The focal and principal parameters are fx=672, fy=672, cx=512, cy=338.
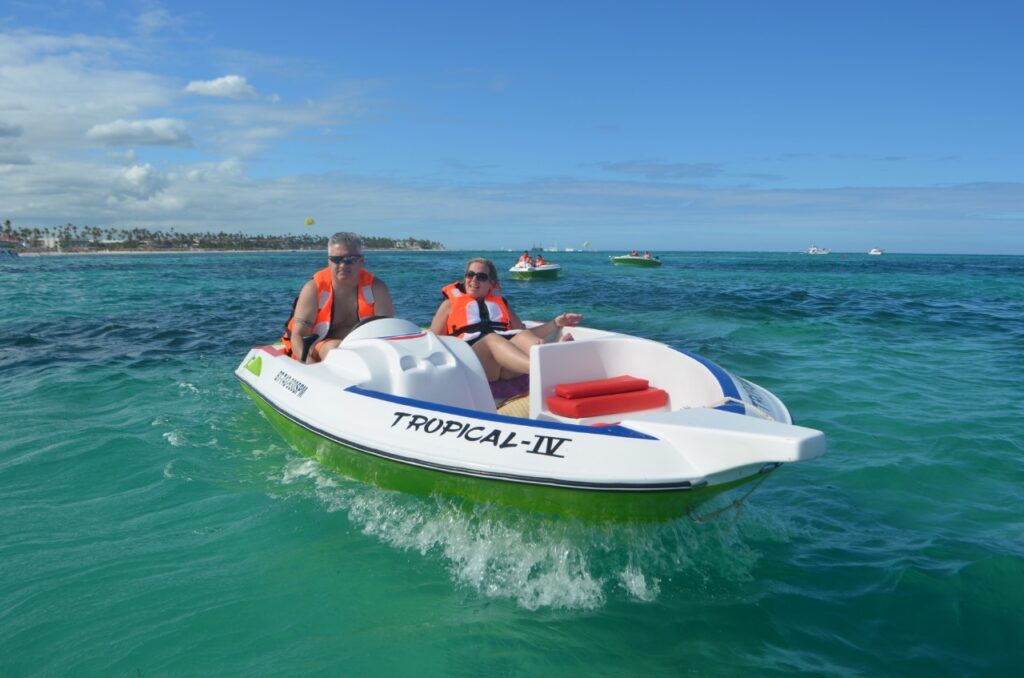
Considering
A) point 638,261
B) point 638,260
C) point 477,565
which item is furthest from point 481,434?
point 638,261

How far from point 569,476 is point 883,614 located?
182cm

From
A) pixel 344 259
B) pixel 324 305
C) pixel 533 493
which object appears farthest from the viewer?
pixel 324 305

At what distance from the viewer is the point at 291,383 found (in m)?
5.25

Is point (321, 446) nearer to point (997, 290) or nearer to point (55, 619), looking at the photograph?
point (55, 619)

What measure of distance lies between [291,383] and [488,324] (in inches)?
64.4

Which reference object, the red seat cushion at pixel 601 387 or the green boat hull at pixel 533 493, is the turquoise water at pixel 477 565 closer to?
the green boat hull at pixel 533 493

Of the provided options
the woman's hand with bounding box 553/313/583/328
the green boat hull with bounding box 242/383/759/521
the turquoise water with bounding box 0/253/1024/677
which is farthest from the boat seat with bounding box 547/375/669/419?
the green boat hull with bounding box 242/383/759/521

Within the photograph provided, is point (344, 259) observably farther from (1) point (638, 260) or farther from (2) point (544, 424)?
(1) point (638, 260)

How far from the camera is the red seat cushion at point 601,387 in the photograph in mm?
4799

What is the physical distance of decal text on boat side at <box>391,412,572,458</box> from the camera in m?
3.51

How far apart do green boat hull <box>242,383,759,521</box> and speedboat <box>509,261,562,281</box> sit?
2660cm

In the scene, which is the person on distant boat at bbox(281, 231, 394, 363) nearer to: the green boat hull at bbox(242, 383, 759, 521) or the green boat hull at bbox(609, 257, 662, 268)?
the green boat hull at bbox(242, 383, 759, 521)

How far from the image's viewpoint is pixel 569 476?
11.0ft

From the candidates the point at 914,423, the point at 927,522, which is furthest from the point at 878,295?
the point at 927,522
